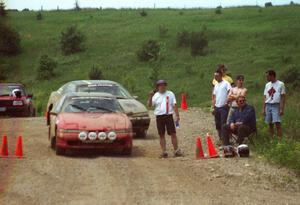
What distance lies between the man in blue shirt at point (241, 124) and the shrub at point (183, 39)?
43683mm

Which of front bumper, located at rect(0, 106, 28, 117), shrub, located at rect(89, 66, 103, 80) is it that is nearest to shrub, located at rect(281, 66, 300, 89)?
shrub, located at rect(89, 66, 103, 80)

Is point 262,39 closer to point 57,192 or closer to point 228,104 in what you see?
point 228,104

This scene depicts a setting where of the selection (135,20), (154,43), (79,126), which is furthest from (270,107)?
(135,20)

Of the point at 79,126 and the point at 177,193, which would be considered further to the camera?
the point at 79,126

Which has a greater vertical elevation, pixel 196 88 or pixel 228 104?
pixel 228 104

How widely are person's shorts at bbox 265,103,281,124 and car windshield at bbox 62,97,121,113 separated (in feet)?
10.8

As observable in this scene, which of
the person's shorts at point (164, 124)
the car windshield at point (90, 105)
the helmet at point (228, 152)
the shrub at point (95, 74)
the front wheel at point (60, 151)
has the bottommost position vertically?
the shrub at point (95, 74)

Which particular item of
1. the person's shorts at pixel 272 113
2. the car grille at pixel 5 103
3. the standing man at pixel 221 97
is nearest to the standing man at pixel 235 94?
the standing man at pixel 221 97

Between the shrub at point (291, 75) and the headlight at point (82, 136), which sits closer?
the headlight at point (82, 136)

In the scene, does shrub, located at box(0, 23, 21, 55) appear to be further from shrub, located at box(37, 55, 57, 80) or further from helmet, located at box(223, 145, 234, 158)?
helmet, located at box(223, 145, 234, 158)

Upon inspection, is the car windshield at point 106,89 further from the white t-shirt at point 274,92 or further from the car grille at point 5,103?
the car grille at point 5,103

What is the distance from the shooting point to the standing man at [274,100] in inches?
579

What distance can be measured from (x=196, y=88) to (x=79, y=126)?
97.0ft

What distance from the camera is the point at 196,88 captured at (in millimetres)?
42875
